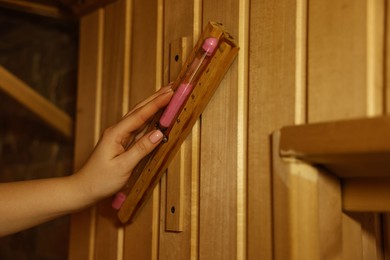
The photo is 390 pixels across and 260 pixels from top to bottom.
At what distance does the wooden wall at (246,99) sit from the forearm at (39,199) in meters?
0.15

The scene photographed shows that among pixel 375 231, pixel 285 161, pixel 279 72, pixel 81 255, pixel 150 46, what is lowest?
pixel 81 255

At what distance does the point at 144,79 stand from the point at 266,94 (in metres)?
0.39

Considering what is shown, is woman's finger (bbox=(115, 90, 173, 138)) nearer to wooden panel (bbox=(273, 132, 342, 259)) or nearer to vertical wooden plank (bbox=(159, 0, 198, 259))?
vertical wooden plank (bbox=(159, 0, 198, 259))

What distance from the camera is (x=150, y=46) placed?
46.8 inches

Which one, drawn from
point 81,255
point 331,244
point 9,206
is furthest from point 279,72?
point 81,255

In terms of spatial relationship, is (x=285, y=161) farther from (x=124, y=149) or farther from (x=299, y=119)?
(x=124, y=149)

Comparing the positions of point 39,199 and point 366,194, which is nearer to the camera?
point 366,194

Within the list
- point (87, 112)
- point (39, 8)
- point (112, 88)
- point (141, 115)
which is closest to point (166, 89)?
point (141, 115)

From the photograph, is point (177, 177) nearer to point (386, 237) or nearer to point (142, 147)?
point (142, 147)

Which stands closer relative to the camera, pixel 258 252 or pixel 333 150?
pixel 333 150

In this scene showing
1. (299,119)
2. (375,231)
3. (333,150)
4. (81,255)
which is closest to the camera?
(333,150)

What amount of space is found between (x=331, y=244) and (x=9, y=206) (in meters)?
0.71

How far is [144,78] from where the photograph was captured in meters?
1.20

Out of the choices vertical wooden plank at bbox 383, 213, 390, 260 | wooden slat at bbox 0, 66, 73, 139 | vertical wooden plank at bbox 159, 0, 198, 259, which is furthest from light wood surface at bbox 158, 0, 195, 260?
wooden slat at bbox 0, 66, 73, 139
